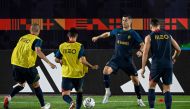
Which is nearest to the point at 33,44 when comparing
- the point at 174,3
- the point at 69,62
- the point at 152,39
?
the point at 69,62

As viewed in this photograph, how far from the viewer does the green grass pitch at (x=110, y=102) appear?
13492 mm

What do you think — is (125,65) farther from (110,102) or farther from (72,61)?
(72,61)

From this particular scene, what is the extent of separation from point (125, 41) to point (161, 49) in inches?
101

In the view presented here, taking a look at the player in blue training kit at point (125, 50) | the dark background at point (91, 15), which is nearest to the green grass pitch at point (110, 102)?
the player in blue training kit at point (125, 50)

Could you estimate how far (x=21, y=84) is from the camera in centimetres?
1295

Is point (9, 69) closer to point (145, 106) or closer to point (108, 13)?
point (108, 13)

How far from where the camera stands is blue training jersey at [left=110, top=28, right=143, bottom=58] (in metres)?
14.0

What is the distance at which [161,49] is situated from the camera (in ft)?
37.8

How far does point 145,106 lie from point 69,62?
2820 millimetres

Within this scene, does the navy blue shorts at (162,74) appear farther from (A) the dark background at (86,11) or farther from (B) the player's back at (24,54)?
(A) the dark background at (86,11)

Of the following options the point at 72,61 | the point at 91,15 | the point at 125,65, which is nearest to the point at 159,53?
the point at 72,61

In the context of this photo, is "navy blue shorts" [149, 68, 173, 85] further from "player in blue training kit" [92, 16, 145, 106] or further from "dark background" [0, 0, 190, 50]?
"dark background" [0, 0, 190, 50]

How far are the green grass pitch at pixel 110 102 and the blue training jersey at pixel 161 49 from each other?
6.68 ft

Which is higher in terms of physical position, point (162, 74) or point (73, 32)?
point (73, 32)
